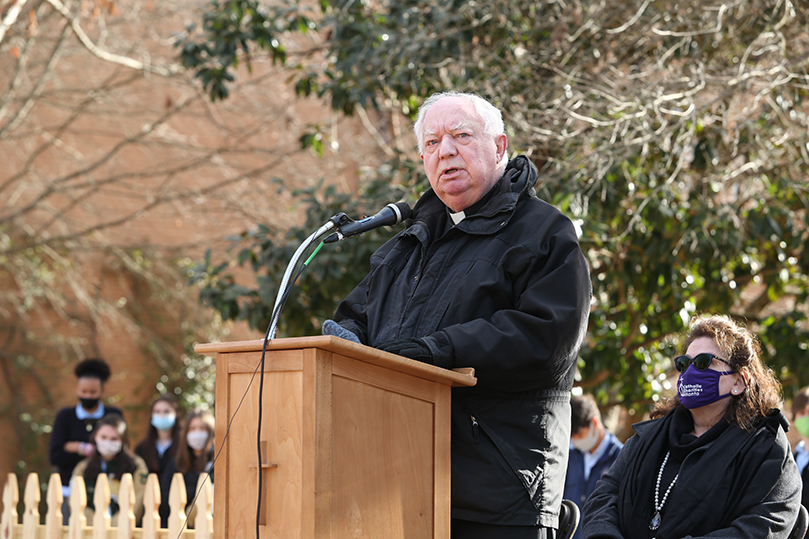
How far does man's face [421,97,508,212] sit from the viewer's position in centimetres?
281

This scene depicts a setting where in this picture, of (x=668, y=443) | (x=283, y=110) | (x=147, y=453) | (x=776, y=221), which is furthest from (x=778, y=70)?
(x=283, y=110)

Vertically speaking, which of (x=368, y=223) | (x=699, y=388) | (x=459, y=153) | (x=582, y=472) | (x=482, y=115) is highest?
(x=482, y=115)

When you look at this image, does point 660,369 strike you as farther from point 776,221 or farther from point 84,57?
point 84,57

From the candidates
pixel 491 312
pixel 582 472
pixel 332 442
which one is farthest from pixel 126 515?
pixel 332 442

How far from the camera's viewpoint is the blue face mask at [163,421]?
7.08 metres

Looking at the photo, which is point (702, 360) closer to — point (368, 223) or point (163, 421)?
point (368, 223)

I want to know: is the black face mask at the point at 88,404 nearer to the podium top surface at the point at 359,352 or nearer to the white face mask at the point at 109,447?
the white face mask at the point at 109,447

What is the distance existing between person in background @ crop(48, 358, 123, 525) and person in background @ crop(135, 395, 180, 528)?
293mm

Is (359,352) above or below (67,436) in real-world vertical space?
above

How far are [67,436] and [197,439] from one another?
1299mm

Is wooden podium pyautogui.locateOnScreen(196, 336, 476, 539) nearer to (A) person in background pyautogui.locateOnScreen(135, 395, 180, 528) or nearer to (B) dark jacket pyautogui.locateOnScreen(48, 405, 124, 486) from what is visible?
(A) person in background pyautogui.locateOnScreen(135, 395, 180, 528)

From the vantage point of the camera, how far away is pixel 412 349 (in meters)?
2.39

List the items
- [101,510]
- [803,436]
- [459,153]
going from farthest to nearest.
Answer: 1. [101,510]
2. [803,436]
3. [459,153]

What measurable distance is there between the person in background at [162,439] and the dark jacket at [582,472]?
121 inches
